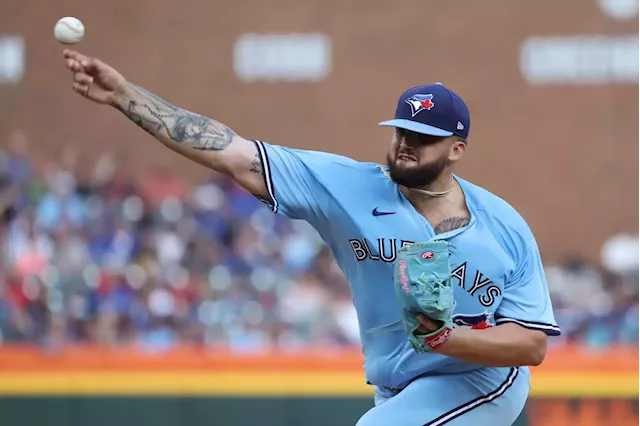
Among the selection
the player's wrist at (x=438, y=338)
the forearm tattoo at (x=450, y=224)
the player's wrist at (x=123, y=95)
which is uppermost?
the player's wrist at (x=123, y=95)

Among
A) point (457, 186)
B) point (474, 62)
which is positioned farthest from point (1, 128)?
point (457, 186)

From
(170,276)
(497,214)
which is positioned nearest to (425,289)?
(497,214)

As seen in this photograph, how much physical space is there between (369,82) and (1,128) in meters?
5.43

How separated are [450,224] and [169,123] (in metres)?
1.22

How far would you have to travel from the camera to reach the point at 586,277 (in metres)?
11.7

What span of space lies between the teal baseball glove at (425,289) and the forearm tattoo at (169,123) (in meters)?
0.92

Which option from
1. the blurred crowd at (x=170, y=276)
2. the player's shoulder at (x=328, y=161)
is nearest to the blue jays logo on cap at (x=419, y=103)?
the player's shoulder at (x=328, y=161)

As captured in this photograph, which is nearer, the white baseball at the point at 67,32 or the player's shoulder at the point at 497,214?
the white baseball at the point at 67,32

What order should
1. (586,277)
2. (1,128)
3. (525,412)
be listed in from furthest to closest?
(1,128) < (586,277) < (525,412)

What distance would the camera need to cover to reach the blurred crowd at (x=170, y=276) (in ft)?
28.9

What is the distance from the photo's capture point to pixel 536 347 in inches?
150

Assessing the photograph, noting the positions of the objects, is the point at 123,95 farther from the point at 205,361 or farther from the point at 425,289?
the point at 205,361

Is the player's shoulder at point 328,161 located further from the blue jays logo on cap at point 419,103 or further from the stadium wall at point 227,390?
the stadium wall at point 227,390

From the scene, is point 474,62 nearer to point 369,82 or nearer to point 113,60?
point 369,82
